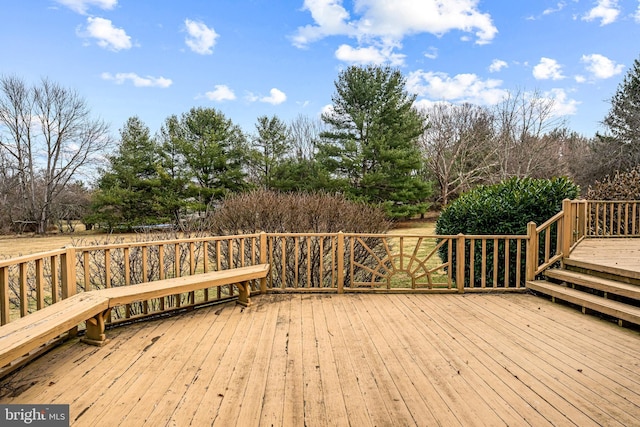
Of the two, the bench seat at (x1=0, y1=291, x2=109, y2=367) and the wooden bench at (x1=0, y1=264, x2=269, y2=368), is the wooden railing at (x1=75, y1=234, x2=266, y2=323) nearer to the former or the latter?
the wooden bench at (x1=0, y1=264, x2=269, y2=368)

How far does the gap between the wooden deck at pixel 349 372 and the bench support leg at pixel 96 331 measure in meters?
0.08

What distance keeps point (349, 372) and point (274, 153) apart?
64.0ft

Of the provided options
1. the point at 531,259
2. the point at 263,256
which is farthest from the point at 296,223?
the point at 531,259

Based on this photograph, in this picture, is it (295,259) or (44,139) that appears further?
(44,139)

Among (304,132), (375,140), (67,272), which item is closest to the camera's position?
(67,272)

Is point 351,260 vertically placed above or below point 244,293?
above

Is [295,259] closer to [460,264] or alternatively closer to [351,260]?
[351,260]

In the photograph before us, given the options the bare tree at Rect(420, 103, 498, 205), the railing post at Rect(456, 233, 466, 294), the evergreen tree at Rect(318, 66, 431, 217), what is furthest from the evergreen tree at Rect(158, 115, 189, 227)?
the railing post at Rect(456, 233, 466, 294)

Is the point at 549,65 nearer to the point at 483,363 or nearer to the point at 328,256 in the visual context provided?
the point at 328,256

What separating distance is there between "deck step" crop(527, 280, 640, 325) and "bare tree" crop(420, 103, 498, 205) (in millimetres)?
18258

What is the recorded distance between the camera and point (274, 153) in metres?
21.1

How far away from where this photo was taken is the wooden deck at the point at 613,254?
3.98m

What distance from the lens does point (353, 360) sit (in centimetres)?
265

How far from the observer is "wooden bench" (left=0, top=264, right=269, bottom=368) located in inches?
85.0
